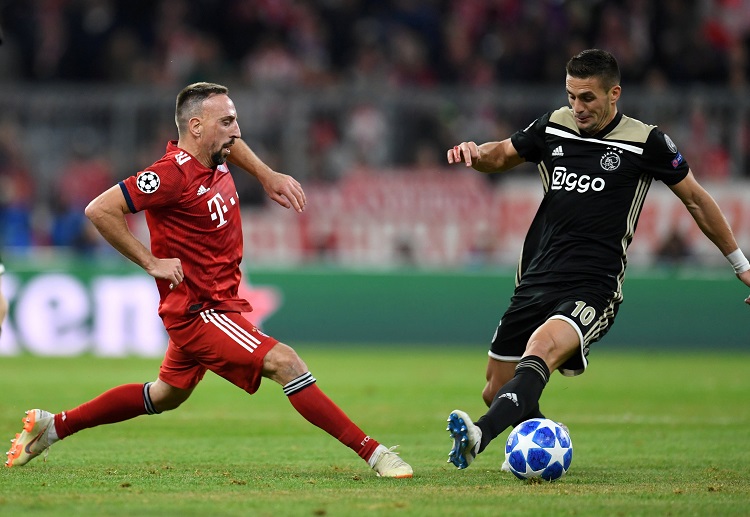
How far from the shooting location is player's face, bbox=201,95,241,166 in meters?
7.24

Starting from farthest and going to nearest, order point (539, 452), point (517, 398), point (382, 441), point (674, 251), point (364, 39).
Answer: point (364, 39) < point (674, 251) < point (382, 441) < point (539, 452) < point (517, 398)

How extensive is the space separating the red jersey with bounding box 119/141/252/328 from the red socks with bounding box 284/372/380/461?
641 millimetres

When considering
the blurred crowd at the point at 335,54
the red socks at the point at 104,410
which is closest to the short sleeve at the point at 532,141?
the red socks at the point at 104,410

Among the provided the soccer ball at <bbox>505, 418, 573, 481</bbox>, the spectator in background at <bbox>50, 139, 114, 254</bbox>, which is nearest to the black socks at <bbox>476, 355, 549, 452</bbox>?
the soccer ball at <bbox>505, 418, 573, 481</bbox>

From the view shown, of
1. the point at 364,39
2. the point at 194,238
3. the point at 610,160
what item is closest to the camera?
the point at 194,238

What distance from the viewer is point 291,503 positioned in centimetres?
598

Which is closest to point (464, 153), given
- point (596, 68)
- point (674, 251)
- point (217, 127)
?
point (596, 68)

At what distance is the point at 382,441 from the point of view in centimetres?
924

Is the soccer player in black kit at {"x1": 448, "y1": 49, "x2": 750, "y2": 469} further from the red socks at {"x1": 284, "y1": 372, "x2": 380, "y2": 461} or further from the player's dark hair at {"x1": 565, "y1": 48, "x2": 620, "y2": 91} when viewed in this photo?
the red socks at {"x1": 284, "y1": 372, "x2": 380, "y2": 461}

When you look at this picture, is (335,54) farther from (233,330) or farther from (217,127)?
(233,330)

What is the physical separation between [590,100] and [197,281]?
2.56m

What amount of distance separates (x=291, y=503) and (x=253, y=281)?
12.5m

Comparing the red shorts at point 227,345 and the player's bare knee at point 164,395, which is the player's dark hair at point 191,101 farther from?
the player's bare knee at point 164,395

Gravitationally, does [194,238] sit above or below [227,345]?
above
